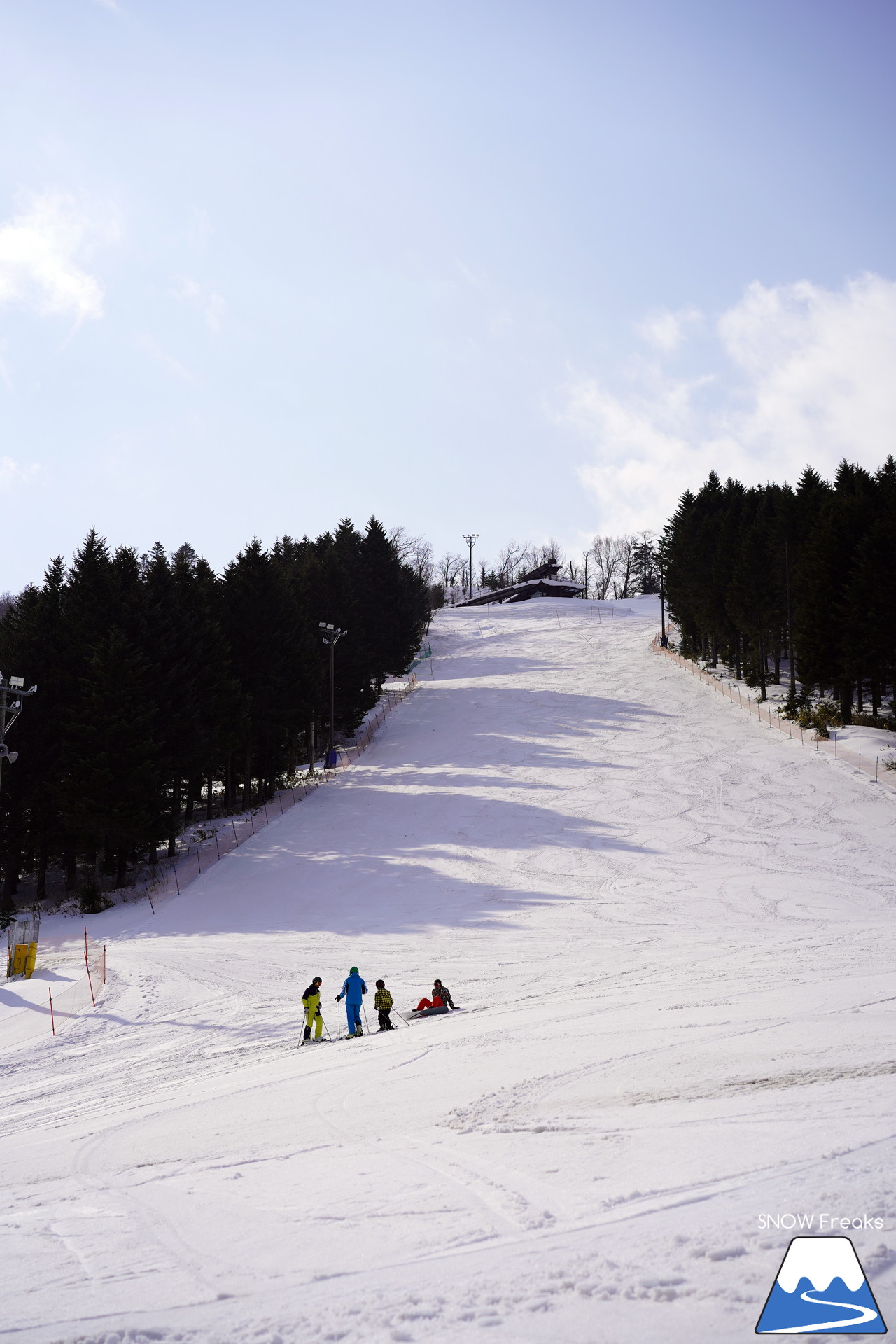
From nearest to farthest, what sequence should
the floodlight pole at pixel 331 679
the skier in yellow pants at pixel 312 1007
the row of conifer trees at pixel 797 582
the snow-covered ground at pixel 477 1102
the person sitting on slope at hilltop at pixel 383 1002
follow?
the snow-covered ground at pixel 477 1102, the skier in yellow pants at pixel 312 1007, the person sitting on slope at hilltop at pixel 383 1002, the row of conifer trees at pixel 797 582, the floodlight pole at pixel 331 679

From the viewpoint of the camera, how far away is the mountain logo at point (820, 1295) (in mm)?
4676

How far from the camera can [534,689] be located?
61812 millimetres

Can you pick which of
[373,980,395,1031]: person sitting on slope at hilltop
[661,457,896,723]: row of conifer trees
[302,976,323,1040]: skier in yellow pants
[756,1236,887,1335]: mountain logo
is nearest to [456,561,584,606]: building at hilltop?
[661,457,896,723]: row of conifer trees

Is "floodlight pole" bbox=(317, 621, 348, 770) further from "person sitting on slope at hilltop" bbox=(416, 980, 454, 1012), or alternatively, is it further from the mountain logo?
the mountain logo

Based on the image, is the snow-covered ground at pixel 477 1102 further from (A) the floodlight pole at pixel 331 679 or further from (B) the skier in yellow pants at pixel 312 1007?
(A) the floodlight pole at pixel 331 679

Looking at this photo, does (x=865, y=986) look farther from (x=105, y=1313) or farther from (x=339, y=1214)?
(x=105, y=1313)

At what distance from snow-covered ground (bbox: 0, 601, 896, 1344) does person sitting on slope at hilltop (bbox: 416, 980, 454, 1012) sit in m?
0.47

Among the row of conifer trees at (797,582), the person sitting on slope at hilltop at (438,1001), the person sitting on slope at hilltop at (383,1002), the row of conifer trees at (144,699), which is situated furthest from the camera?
the row of conifer trees at (797,582)

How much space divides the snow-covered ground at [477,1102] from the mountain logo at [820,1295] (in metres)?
0.11

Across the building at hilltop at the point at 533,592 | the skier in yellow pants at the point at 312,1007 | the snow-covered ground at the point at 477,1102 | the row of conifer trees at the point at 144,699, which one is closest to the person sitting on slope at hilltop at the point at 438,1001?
the snow-covered ground at the point at 477,1102

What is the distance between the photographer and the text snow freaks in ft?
18.2

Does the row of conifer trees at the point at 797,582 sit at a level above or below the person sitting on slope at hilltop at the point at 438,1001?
above

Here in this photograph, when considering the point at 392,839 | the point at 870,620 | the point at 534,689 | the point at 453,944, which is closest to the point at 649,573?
the point at 534,689

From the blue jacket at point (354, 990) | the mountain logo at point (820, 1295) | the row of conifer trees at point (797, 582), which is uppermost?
the row of conifer trees at point (797, 582)
